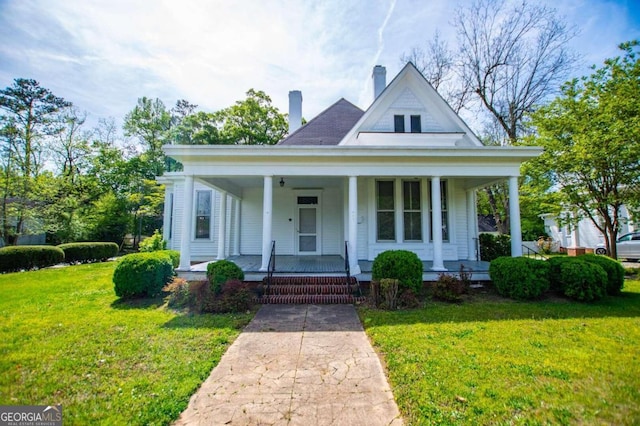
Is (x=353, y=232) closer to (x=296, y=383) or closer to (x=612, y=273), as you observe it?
(x=296, y=383)

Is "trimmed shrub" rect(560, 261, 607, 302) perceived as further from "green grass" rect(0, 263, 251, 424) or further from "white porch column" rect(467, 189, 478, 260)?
"green grass" rect(0, 263, 251, 424)

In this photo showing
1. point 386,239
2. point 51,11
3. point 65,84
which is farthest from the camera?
point 386,239

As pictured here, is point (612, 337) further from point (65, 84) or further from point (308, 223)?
point (65, 84)

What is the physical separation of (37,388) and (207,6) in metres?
7.57

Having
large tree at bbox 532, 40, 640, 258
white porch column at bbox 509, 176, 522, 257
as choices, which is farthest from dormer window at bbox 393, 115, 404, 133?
large tree at bbox 532, 40, 640, 258

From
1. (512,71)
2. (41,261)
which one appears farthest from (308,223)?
(512,71)

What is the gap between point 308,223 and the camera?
11.6 meters

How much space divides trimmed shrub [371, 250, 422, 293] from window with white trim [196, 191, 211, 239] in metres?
8.34

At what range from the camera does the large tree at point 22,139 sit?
1552 cm

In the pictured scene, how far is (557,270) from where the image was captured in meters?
7.08

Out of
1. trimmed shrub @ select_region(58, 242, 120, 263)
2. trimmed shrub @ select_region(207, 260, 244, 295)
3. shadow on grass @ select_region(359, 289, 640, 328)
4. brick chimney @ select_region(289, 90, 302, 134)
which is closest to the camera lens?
shadow on grass @ select_region(359, 289, 640, 328)

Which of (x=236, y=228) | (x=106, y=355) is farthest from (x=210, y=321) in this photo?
(x=236, y=228)

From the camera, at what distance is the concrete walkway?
8.75 ft

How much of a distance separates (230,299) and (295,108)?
37.2 feet
